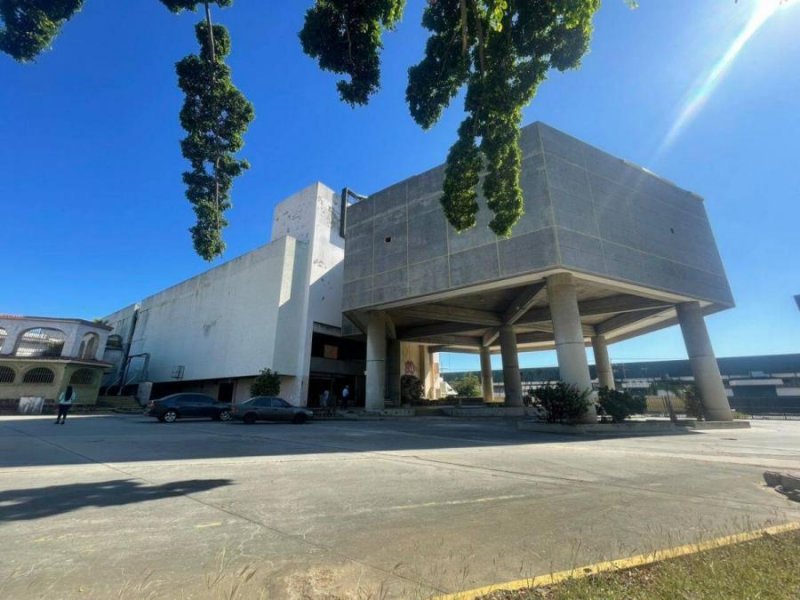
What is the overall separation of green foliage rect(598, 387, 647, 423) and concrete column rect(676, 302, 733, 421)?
6.80m

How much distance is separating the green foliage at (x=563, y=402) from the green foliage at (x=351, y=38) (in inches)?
545

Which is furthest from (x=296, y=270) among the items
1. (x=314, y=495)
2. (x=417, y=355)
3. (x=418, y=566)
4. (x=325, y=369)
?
(x=418, y=566)

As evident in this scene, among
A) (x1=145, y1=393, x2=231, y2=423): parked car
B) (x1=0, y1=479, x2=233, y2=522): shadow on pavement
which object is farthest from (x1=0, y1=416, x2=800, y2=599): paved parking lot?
(x1=145, y1=393, x2=231, y2=423): parked car

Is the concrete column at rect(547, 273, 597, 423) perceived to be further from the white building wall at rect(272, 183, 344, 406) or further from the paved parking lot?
the white building wall at rect(272, 183, 344, 406)

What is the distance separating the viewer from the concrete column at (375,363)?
25.3 meters

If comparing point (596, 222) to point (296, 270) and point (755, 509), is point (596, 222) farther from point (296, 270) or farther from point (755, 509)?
→ point (296, 270)

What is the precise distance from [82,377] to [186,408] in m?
22.4

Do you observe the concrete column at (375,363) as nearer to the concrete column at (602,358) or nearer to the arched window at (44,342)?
the concrete column at (602,358)

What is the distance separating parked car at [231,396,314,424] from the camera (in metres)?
19.1

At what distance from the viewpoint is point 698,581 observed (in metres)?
2.55

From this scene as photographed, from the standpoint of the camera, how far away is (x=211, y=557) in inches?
116

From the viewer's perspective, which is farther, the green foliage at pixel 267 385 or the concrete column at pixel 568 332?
the green foliage at pixel 267 385

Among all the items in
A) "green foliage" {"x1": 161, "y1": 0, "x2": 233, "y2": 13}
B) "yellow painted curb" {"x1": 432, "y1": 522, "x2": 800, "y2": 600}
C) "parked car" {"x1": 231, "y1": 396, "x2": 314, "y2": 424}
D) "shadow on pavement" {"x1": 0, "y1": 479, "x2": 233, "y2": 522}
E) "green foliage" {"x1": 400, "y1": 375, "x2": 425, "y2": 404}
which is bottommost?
"yellow painted curb" {"x1": 432, "y1": 522, "x2": 800, "y2": 600}

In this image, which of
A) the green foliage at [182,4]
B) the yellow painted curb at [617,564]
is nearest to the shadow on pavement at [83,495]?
the yellow painted curb at [617,564]
